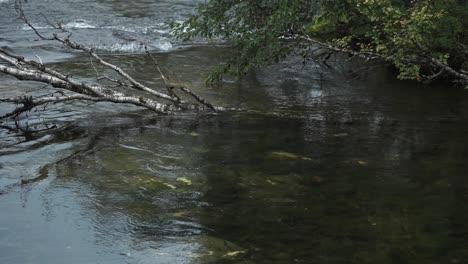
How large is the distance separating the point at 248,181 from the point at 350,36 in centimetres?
464

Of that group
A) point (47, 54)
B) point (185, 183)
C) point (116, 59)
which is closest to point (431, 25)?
point (185, 183)

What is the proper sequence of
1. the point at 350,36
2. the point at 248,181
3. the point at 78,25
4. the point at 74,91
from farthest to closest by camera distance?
the point at 78,25, the point at 350,36, the point at 74,91, the point at 248,181

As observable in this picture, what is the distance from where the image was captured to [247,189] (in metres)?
7.51

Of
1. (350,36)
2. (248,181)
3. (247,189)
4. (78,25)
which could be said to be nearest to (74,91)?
(248,181)

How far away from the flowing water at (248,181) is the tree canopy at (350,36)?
1.00m

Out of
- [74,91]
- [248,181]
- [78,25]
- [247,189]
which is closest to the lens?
[247,189]

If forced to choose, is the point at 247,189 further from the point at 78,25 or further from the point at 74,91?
the point at 78,25

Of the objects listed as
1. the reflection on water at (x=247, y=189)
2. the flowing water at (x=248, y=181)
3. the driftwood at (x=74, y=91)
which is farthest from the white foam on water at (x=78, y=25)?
the reflection on water at (x=247, y=189)

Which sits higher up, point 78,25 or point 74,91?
point 78,25

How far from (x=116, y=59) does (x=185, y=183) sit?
31.1ft

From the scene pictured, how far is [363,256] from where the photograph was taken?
5.86 m

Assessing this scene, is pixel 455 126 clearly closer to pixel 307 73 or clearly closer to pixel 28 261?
pixel 307 73

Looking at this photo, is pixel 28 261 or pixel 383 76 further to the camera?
pixel 383 76

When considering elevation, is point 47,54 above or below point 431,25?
below
